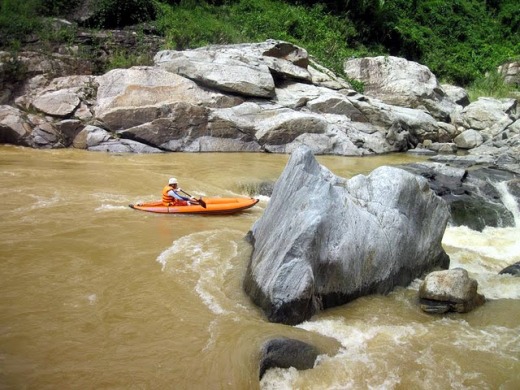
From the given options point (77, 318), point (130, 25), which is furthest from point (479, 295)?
point (130, 25)

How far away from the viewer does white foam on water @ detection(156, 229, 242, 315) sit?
18.8 feet

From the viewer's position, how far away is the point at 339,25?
25.1 metres

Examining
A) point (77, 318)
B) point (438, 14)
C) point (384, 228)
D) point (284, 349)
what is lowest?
point (77, 318)

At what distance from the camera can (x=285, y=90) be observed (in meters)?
18.1

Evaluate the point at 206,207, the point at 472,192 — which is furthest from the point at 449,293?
the point at 472,192

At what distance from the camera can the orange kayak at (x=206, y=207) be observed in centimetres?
938

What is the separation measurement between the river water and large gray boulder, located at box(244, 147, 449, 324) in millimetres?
204

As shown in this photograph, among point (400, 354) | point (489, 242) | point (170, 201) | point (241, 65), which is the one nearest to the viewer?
point (400, 354)

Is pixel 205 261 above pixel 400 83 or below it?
below

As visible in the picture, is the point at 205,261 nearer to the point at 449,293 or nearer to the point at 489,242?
the point at 449,293

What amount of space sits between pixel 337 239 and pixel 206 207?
14.0ft

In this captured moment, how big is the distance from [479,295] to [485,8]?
31.1m

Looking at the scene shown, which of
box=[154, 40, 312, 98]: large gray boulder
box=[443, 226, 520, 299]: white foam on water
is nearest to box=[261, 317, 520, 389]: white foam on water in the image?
box=[443, 226, 520, 299]: white foam on water

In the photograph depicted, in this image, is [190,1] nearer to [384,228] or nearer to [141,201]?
[141,201]
